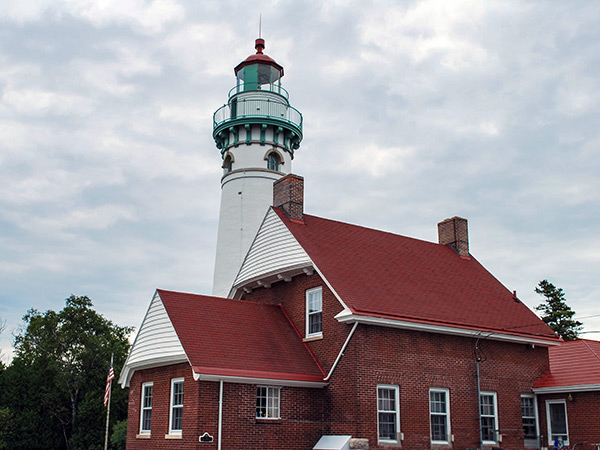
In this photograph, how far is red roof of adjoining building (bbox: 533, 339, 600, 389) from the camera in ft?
73.1

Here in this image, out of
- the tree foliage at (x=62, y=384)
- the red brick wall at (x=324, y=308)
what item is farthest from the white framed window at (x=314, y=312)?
the tree foliage at (x=62, y=384)

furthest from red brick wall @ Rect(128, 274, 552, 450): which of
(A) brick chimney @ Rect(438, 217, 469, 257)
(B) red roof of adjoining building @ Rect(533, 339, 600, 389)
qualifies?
(A) brick chimney @ Rect(438, 217, 469, 257)

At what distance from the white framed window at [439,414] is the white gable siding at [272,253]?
5765 millimetres

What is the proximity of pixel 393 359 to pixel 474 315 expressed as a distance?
4.40 meters

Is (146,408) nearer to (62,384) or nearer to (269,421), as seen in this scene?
(269,421)

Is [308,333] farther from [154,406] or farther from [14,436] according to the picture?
[14,436]

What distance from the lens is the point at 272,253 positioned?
23016 millimetres

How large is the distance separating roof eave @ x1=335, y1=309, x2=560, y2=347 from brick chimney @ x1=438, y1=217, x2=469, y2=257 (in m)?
5.62

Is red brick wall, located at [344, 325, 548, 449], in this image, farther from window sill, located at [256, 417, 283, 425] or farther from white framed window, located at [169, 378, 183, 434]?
white framed window, located at [169, 378, 183, 434]

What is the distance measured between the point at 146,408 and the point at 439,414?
29.9ft

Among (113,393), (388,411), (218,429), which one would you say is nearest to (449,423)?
(388,411)

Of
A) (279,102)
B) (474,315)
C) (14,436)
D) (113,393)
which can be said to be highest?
(279,102)

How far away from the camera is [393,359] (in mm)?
19750

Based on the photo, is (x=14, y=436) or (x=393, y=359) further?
(x=14, y=436)
